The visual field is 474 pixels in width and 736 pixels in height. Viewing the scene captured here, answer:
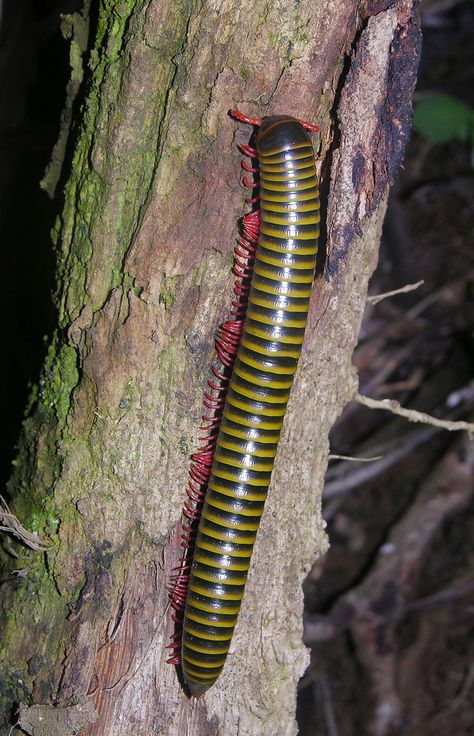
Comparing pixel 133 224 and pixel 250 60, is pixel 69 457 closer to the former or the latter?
pixel 133 224

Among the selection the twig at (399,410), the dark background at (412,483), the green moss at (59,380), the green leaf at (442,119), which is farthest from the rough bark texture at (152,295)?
the green leaf at (442,119)

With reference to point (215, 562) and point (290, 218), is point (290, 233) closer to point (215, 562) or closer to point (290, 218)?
point (290, 218)

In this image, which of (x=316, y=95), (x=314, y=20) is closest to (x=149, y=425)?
(x=316, y=95)

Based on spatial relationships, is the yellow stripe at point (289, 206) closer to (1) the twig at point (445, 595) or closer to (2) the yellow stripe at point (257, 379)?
(2) the yellow stripe at point (257, 379)

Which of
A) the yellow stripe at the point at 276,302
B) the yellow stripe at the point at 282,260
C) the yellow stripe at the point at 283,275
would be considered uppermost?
the yellow stripe at the point at 282,260

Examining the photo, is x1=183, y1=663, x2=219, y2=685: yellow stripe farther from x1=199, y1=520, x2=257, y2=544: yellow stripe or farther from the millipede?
x1=199, y1=520, x2=257, y2=544: yellow stripe

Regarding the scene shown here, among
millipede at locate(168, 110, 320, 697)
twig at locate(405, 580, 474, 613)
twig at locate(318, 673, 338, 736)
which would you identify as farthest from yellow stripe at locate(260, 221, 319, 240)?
twig at locate(318, 673, 338, 736)

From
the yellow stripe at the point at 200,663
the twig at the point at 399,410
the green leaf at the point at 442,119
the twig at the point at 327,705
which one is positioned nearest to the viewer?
the yellow stripe at the point at 200,663
